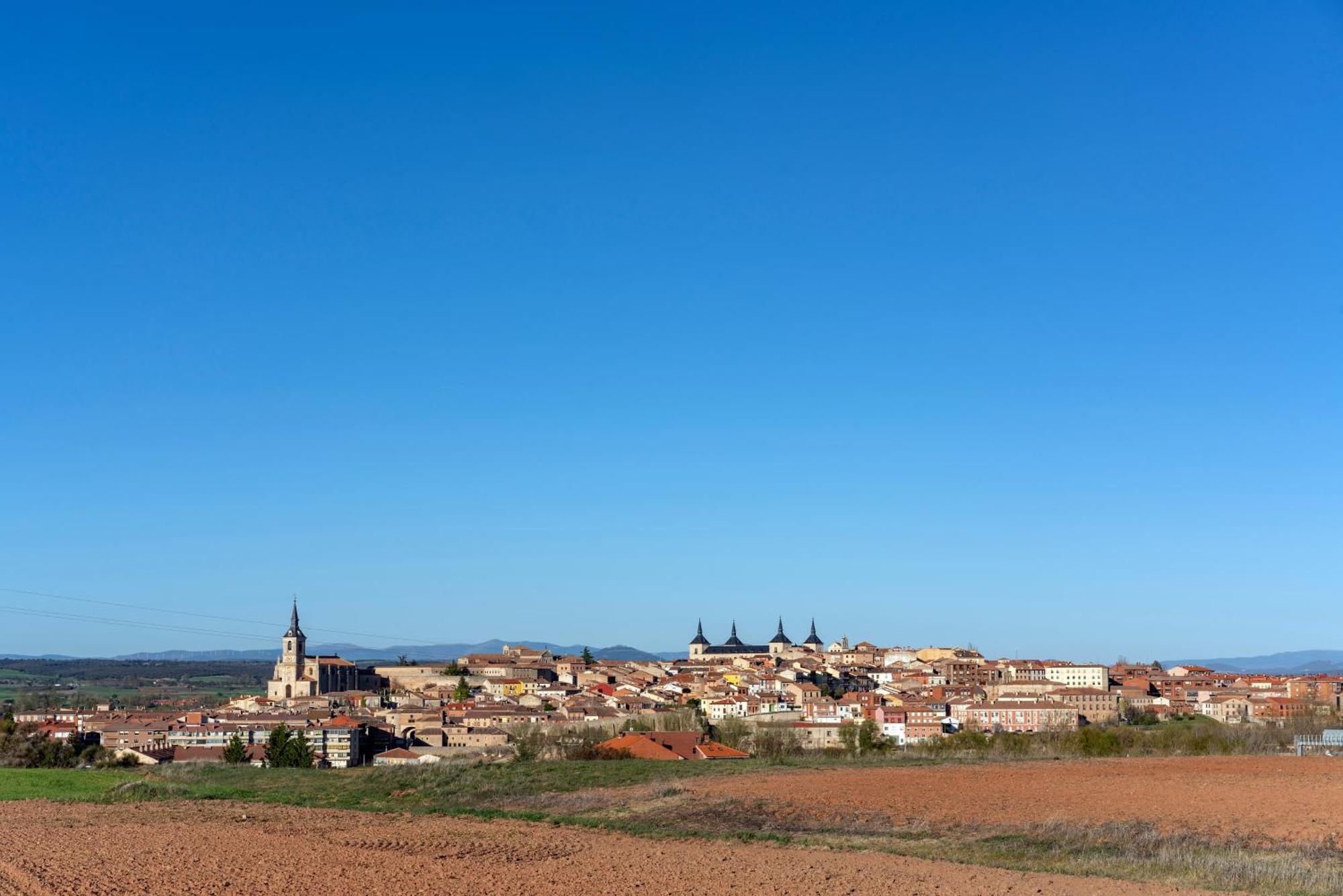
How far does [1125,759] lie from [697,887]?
3477 centimetres

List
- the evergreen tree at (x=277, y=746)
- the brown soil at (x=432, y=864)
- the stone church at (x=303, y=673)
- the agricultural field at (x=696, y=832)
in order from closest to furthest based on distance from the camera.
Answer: the brown soil at (x=432, y=864), the agricultural field at (x=696, y=832), the evergreen tree at (x=277, y=746), the stone church at (x=303, y=673)

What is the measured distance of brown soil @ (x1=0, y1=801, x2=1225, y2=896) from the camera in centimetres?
2062

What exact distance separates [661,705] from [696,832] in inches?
2772

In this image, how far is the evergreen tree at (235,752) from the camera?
62344 millimetres

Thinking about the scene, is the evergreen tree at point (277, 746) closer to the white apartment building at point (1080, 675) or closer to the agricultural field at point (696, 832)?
the agricultural field at point (696, 832)

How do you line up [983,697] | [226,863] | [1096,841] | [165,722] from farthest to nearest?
[983,697]
[165,722]
[1096,841]
[226,863]

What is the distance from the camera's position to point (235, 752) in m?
63.4

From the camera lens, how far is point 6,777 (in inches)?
1722

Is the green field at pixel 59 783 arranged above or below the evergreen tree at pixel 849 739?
above

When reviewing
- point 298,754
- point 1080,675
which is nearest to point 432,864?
point 298,754

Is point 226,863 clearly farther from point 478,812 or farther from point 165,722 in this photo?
point 165,722

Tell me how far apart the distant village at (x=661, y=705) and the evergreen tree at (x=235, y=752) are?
120mm

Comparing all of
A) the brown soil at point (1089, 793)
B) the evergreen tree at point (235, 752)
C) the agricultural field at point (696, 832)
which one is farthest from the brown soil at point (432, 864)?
the evergreen tree at point (235, 752)

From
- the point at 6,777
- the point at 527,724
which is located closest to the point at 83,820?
the point at 6,777
